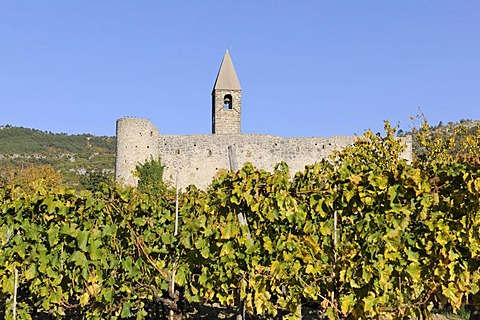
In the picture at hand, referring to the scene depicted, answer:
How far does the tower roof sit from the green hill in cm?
2048

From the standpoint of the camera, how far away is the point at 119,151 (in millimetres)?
24406

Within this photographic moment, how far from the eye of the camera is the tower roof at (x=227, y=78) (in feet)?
95.3

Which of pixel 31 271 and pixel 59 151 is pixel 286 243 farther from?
pixel 59 151

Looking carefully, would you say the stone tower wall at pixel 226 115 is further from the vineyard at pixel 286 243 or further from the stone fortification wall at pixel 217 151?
the vineyard at pixel 286 243

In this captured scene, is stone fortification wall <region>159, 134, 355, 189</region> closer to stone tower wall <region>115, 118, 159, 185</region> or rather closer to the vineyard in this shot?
stone tower wall <region>115, 118, 159, 185</region>

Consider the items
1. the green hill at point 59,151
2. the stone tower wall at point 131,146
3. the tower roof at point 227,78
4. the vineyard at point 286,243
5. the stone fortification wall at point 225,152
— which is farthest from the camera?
the green hill at point 59,151

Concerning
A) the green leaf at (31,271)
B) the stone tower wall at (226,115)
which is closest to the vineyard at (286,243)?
the green leaf at (31,271)

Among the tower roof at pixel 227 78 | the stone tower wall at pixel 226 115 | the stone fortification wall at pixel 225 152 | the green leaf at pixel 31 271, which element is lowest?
the green leaf at pixel 31 271

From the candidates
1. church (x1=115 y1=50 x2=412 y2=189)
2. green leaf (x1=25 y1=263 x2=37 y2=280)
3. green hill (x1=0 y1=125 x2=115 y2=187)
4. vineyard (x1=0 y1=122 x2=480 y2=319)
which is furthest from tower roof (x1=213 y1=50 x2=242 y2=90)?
green leaf (x1=25 y1=263 x2=37 y2=280)

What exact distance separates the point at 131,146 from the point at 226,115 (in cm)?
677

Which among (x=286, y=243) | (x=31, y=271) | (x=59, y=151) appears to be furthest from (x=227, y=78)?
(x=59, y=151)

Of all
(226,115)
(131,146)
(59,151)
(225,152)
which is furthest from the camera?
(59,151)

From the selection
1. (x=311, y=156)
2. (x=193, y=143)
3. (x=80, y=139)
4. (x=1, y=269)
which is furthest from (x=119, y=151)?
(x=80, y=139)

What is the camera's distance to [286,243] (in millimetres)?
4184
